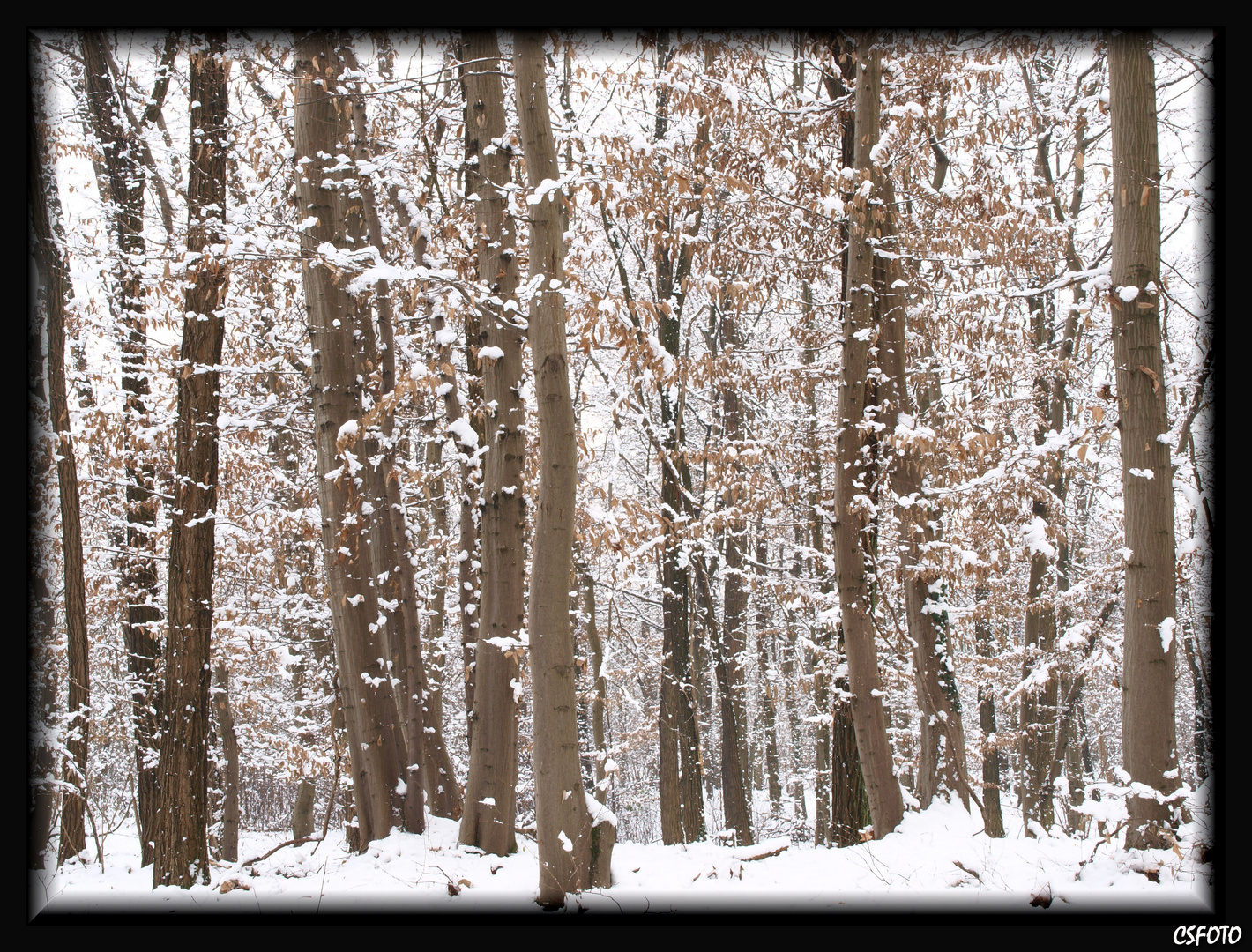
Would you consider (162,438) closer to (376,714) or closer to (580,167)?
(376,714)

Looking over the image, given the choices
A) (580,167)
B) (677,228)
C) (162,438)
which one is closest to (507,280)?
(580,167)

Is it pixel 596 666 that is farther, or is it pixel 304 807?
pixel 304 807

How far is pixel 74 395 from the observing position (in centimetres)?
752

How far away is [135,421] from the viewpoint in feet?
24.1

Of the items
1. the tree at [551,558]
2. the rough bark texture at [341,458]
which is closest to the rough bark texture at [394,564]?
the rough bark texture at [341,458]

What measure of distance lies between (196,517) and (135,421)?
2.88m

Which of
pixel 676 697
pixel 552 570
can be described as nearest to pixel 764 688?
pixel 676 697

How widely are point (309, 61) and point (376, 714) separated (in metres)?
5.21

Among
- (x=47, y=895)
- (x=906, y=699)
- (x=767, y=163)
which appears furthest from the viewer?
(x=906, y=699)

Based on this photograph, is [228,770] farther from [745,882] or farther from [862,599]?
[862,599]

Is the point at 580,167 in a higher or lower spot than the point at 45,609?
higher

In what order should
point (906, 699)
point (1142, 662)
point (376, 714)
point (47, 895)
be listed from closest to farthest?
point (47, 895), point (1142, 662), point (376, 714), point (906, 699)

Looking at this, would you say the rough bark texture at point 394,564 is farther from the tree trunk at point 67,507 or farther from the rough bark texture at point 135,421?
the tree trunk at point 67,507
